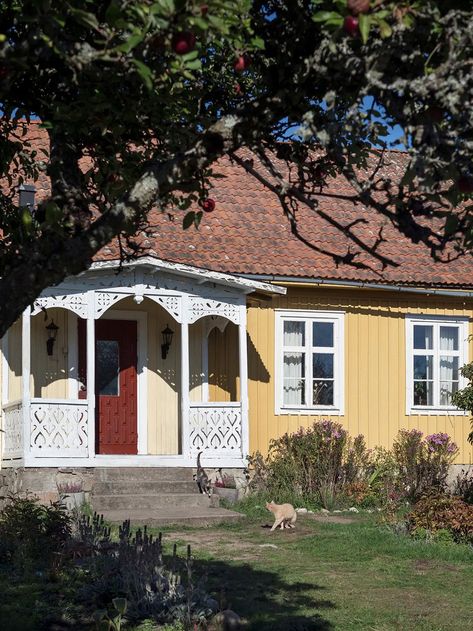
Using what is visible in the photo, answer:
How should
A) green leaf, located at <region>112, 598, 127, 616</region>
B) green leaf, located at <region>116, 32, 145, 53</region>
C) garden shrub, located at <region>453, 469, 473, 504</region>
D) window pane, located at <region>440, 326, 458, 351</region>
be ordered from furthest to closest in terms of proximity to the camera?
window pane, located at <region>440, 326, 458, 351</region> → garden shrub, located at <region>453, 469, 473, 504</region> → green leaf, located at <region>112, 598, 127, 616</region> → green leaf, located at <region>116, 32, 145, 53</region>

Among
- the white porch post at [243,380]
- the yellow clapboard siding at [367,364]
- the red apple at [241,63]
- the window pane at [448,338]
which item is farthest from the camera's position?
the window pane at [448,338]

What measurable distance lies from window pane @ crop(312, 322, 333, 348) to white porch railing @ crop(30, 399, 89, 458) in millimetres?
4756

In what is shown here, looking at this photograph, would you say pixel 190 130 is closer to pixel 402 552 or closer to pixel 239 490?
pixel 402 552

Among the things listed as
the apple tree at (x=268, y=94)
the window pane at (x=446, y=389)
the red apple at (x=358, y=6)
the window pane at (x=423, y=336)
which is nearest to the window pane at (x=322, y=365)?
the window pane at (x=423, y=336)

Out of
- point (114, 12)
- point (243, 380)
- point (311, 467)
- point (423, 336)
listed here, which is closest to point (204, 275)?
point (243, 380)

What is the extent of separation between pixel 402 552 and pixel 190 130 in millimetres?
6933

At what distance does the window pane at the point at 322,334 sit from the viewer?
19.9 metres

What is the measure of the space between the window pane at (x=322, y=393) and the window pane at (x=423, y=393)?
5.58ft

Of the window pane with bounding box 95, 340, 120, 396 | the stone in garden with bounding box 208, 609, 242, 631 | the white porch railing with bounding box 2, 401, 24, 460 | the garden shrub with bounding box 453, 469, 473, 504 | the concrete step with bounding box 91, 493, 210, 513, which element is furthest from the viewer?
the window pane with bounding box 95, 340, 120, 396

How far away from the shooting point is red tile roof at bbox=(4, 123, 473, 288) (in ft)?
62.8

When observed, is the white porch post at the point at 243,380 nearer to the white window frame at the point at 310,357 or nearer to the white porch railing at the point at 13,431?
the white window frame at the point at 310,357

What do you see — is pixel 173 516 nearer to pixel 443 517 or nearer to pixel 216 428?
pixel 216 428

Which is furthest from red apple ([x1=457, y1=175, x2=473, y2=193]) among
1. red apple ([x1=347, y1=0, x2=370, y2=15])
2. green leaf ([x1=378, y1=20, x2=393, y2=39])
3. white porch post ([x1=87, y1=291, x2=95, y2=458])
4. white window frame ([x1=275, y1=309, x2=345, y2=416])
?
white window frame ([x1=275, y1=309, x2=345, y2=416])

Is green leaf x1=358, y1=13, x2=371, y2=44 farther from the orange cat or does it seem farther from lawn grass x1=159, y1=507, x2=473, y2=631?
the orange cat
